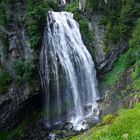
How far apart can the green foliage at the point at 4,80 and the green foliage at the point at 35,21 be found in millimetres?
3526

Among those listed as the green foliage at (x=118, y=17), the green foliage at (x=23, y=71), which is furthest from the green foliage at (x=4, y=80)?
the green foliage at (x=118, y=17)

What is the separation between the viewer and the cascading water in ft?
86.7

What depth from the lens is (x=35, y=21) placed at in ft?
90.5

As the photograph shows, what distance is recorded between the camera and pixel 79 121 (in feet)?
81.4

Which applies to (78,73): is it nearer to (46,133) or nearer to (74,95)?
(74,95)

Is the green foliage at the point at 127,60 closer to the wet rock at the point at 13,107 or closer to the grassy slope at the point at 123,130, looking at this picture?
the wet rock at the point at 13,107

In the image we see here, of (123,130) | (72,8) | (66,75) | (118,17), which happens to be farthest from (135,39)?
(123,130)

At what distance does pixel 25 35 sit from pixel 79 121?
8904 millimetres

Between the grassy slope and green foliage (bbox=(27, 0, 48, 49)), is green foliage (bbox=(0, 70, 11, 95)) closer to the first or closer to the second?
green foliage (bbox=(27, 0, 48, 49))

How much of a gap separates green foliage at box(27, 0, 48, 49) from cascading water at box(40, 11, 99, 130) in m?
0.75

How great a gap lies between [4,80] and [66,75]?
5.86 metres

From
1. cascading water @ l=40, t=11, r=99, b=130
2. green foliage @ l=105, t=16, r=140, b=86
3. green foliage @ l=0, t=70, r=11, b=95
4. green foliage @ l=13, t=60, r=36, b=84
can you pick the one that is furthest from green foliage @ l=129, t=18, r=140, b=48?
green foliage @ l=0, t=70, r=11, b=95

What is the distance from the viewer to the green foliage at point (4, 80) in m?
24.7

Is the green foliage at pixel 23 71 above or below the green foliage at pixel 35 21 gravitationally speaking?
below
